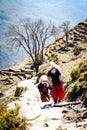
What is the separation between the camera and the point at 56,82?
Result: 1484 cm

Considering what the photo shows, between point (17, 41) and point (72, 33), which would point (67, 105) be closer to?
point (17, 41)

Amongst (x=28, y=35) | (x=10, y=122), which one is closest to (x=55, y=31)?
(x=28, y=35)

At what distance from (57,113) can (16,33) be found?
55.8 m

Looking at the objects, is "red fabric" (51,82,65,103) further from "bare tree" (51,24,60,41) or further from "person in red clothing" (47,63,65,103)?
"bare tree" (51,24,60,41)

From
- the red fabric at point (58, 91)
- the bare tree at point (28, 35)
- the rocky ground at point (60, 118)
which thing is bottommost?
the rocky ground at point (60, 118)

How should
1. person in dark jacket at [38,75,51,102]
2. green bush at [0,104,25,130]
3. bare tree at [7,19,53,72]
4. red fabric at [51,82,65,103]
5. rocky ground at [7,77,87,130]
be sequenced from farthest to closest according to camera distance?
bare tree at [7,19,53,72] → person in dark jacket at [38,75,51,102] → red fabric at [51,82,65,103] → rocky ground at [7,77,87,130] → green bush at [0,104,25,130]

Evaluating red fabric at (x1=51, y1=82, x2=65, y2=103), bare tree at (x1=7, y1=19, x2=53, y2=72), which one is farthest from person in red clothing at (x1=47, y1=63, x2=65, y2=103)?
bare tree at (x1=7, y1=19, x2=53, y2=72)

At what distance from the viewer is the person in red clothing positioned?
14.6 m

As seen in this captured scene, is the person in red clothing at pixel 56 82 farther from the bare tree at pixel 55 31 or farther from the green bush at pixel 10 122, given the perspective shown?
the bare tree at pixel 55 31

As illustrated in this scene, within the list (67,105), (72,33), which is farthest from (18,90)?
(72,33)

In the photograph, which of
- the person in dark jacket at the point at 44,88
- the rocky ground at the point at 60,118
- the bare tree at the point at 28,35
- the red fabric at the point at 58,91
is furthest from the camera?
the bare tree at the point at 28,35

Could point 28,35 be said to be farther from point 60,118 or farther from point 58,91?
point 60,118

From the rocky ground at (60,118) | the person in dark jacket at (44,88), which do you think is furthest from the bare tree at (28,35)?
the rocky ground at (60,118)

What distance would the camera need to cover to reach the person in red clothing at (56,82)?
14.6 metres
